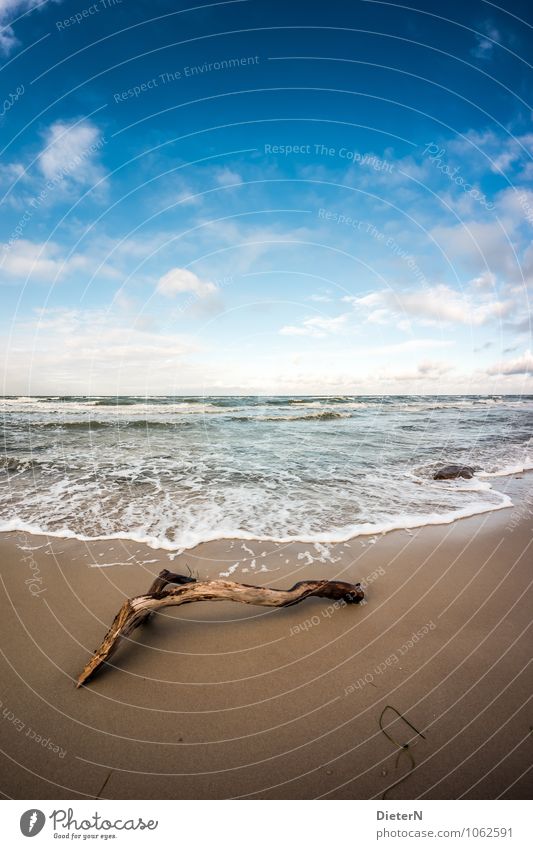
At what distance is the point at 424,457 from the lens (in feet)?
42.3

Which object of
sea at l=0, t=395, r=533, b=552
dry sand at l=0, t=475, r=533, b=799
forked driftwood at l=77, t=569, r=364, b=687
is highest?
forked driftwood at l=77, t=569, r=364, b=687

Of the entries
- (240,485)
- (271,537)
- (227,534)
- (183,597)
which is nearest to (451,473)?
(240,485)

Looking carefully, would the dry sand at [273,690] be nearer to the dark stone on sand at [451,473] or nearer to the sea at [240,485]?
the sea at [240,485]

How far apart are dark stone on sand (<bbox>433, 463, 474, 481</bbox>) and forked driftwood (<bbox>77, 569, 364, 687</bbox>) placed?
7.15m

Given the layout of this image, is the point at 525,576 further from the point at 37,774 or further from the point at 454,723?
the point at 37,774

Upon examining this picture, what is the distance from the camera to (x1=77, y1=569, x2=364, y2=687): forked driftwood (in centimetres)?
311

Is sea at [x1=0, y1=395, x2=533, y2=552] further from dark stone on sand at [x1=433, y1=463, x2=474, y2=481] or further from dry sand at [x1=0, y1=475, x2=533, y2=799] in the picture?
dry sand at [x1=0, y1=475, x2=533, y2=799]

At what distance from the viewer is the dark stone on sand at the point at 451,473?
32.2 ft

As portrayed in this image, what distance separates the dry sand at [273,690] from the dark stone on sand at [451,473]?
497cm

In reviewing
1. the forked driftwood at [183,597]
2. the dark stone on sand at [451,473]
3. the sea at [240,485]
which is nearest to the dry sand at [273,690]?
the forked driftwood at [183,597]

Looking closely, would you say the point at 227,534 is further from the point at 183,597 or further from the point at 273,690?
the point at 273,690

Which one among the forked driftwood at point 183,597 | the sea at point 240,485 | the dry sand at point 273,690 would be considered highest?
the forked driftwood at point 183,597

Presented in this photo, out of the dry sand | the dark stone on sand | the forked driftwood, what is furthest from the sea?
the forked driftwood
